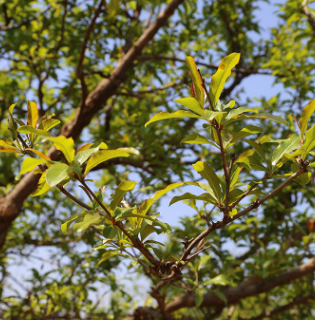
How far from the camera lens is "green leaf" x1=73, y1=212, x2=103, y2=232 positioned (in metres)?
0.76

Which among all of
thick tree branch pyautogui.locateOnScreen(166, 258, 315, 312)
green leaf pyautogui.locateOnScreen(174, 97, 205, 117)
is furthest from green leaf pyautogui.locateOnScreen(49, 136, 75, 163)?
thick tree branch pyautogui.locateOnScreen(166, 258, 315, 312)

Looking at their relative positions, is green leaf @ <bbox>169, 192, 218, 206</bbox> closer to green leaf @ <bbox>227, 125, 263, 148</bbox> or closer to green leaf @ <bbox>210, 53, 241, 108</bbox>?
green leaf @ <bbox>227, 125, 263, 148</bbox>

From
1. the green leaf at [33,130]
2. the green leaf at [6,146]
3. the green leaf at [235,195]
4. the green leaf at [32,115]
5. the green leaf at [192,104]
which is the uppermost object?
the green leaf at [32,115]

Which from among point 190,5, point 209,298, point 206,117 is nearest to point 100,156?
point 206,117

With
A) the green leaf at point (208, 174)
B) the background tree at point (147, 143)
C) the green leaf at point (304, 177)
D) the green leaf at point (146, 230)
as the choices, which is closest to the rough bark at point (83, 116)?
the background tree at point (147, 143)

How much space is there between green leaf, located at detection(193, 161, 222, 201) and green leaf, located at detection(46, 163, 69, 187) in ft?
1.10

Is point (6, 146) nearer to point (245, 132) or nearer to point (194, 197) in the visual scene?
point (194, 197)

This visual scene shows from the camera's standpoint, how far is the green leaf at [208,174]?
2.92 ft

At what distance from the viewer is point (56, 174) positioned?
26.8 inches

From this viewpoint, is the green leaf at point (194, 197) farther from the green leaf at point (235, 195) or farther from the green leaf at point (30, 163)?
the green leaf at point (30, 163)

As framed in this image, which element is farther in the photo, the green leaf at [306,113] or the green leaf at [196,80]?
the green leaf at [306,113]

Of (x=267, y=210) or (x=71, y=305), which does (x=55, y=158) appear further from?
(x=267, y=210)

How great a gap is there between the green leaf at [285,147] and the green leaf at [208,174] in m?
Answer: 0.16

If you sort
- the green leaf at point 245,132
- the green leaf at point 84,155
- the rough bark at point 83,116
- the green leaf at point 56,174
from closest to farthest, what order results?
the green leaf at point 56,174 < the green leaf at point 84,155 < the green leaf at point 245,132 < the rough bark at point 83,116
